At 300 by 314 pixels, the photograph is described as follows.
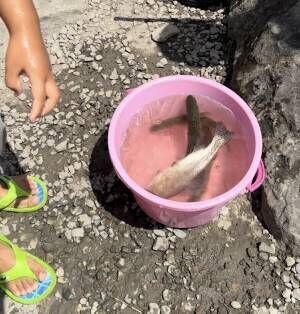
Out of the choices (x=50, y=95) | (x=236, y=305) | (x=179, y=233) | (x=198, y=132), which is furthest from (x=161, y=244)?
(x=50, y=95)

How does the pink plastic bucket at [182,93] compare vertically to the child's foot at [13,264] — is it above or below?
above

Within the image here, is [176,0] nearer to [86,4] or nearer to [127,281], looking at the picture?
[86,4]

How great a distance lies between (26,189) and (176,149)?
0.85 m

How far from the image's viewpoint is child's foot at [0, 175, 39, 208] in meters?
2.58

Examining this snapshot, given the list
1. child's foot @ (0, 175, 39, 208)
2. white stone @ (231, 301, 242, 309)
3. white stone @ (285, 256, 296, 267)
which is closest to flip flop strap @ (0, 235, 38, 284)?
child's foot @ (0, 175, 39, 208)

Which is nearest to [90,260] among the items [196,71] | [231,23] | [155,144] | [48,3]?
[155,144]

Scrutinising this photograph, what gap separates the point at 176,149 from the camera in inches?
101

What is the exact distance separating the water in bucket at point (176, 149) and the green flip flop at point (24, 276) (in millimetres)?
652

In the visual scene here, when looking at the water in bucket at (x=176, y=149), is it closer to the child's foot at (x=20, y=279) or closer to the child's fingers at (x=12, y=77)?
the child's foot at (x=20, y=279)

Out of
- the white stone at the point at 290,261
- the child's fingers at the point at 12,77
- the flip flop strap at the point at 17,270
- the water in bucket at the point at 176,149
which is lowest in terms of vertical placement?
the white stone at the point at 290,261

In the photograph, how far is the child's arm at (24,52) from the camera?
1.60 meters

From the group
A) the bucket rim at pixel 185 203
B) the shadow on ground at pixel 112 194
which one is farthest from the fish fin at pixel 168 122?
the shadow on ground at pixel 112 194

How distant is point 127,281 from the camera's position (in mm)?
2385

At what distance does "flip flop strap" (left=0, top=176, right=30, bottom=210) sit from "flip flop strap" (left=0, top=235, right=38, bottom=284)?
8.3 inches
